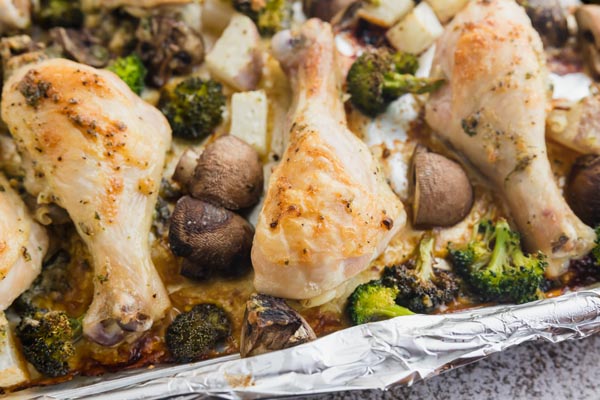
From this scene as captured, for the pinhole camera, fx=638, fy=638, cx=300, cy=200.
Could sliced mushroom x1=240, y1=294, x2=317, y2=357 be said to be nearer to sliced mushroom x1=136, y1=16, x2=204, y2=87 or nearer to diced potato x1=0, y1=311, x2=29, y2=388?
diced potato x1=0, y1=311, x2=29, y2=388

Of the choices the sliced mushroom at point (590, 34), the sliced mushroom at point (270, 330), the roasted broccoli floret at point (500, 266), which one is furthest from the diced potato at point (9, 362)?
the sliced mushroom at point (590, 34)

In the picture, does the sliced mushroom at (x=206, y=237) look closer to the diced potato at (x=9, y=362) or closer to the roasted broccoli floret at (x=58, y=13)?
the diced potato at (x=9, y=362)

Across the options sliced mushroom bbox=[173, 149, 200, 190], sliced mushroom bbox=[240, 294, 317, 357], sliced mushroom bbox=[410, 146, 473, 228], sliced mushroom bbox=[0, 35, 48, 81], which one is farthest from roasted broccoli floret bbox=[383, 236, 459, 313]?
sliced mushroom bbox=[0, 35, 48, 81]

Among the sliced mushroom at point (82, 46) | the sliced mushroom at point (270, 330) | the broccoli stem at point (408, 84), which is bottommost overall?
the sliced mushroom at point (270, 330)

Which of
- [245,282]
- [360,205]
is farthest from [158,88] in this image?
[360,205]

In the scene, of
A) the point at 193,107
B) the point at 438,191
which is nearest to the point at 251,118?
the point at 193,107

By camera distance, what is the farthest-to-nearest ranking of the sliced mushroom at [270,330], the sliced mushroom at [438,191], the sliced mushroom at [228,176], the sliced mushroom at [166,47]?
1. the sliced mushroom at [166,47]
2. the sliced mushroom at [438,191]
3. the sliced mushroom at [228,176]
4. the sliced mushroom at [270,330]
